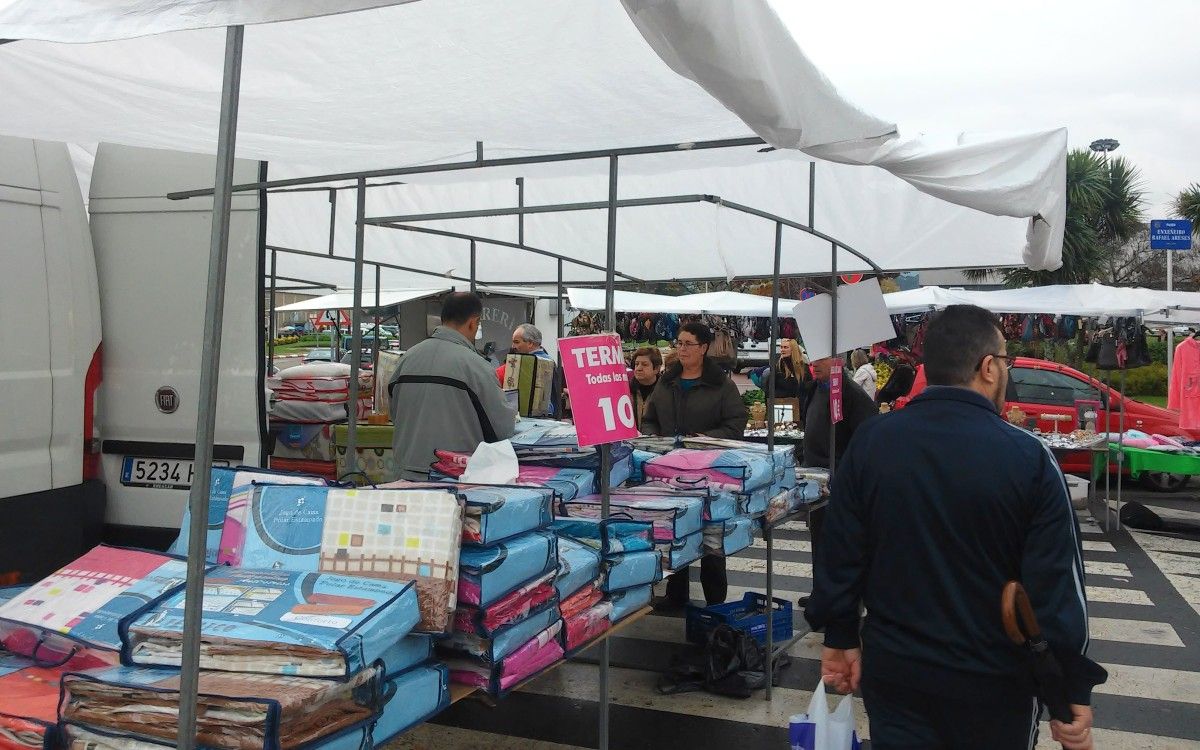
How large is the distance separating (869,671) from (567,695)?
3.10 m

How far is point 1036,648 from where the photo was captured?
94.0 inches

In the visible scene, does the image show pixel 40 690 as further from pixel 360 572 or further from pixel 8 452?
pixel 8 452

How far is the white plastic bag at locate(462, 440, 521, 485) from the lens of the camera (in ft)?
11.6

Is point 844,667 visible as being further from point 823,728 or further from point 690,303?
point 690,303

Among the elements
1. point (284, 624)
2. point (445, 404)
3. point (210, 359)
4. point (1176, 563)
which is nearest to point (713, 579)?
point (445, 404)

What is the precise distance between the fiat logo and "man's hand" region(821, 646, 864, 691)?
325 cm

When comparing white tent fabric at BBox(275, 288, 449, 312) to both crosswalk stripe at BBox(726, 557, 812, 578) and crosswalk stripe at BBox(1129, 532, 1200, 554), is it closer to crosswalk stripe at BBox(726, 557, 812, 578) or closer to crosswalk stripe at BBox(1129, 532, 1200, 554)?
crosswalk stripe at BBox(726, 557, 812, 578)

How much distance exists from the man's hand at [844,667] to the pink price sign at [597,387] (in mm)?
1208

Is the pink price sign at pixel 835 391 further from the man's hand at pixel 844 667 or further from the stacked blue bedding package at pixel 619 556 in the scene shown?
the man's hand at pixel 844 667

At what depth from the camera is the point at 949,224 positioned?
7160mm

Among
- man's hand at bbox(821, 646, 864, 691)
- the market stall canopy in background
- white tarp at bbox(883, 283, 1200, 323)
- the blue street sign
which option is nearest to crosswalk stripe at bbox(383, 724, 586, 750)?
man's hand at bbox(821, 646, 864, 691)

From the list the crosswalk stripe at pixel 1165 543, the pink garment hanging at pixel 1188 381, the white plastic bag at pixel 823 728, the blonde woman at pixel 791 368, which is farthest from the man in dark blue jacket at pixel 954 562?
the pink garment hanging at pixel 1188 381

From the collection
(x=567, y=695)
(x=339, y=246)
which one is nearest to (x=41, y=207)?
(x=567, y=695)

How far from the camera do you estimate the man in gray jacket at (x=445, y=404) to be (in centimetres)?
497
